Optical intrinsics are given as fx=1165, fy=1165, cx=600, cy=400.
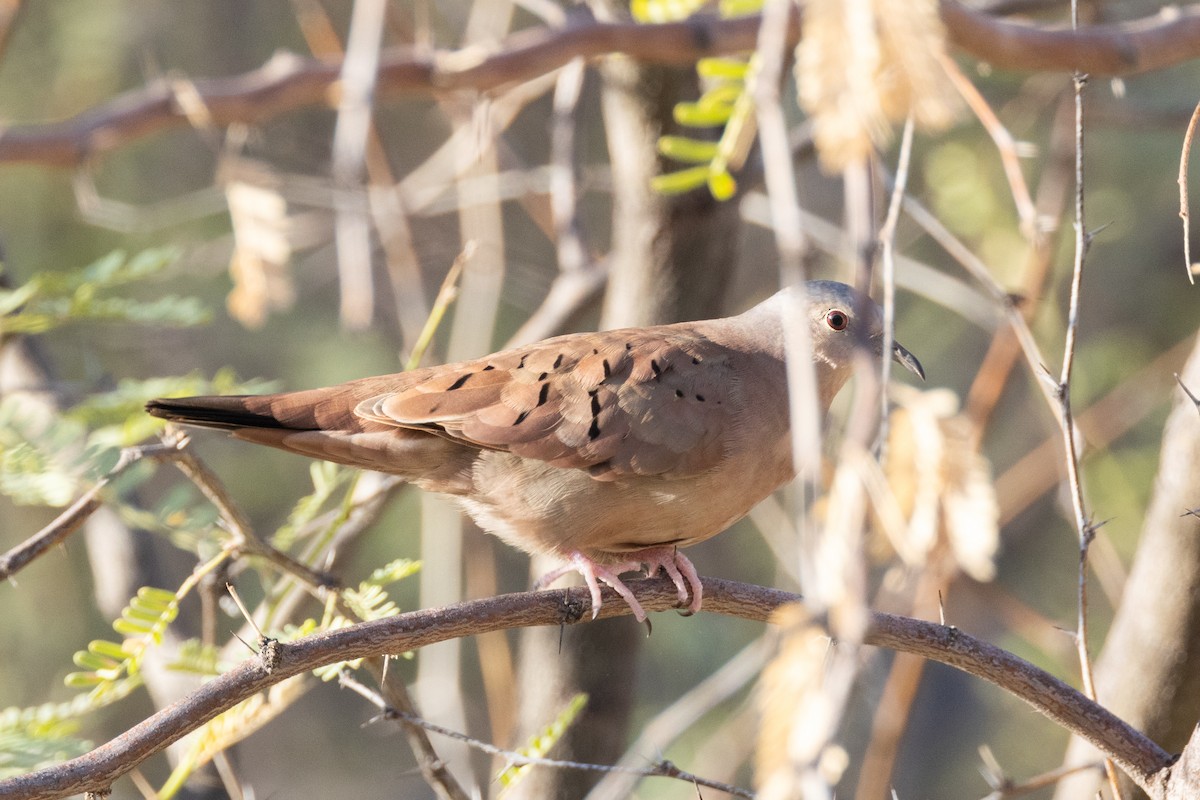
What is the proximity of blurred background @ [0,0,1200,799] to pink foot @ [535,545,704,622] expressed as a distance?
0.72 metres

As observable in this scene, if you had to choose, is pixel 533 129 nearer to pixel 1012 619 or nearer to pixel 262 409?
pixel 1012 619

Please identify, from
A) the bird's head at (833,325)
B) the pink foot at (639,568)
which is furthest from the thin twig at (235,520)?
the bird's head at (833,325)

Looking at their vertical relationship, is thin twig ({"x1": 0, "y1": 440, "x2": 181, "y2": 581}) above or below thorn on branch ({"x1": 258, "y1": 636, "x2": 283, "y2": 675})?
above

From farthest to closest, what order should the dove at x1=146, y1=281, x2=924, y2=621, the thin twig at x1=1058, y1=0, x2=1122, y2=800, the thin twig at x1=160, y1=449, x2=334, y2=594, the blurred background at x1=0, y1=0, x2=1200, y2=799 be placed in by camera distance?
the blurred background at x1=0, y1=0, x2=1200, y2=799
the dove at x1=146, y1=281, x2=924, y2=621
the thin twig at x1=160, y1=449, x2=334, y2=594
the thin twig at x1=1058, y1=0, x2=1122, y2=800

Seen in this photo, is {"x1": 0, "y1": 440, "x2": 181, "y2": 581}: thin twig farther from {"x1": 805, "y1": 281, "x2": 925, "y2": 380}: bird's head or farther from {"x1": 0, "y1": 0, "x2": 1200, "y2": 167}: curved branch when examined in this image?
{"x1": 805, "y1": 281, "x2": 925, "y2": 380}: bird's head

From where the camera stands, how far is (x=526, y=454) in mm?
3184

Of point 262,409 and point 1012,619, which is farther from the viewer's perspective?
point 1012,619

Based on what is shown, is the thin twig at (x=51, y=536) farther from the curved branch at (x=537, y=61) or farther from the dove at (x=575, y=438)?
the curved branch at (x=537, y=61)

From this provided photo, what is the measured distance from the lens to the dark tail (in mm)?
2789

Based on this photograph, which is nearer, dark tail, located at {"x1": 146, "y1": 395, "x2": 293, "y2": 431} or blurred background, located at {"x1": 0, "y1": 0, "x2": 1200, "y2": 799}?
dark tail, located at {"x1": 146, "y1": 395, "x2": 293, "y2": 431}

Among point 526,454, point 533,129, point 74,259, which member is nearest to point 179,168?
point 74,259

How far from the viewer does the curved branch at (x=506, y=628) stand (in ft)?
6.70

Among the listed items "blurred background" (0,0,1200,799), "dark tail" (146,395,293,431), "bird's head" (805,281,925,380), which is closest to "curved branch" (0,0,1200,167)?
"blurred background" (0,0,1200,799)

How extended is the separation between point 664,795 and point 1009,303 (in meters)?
4.19
